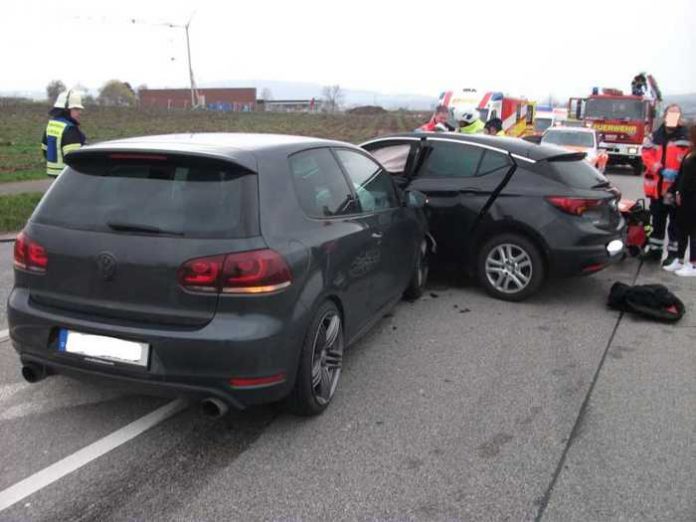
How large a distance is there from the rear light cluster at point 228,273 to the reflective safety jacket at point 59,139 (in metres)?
5.77

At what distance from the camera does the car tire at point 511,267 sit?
594 cm

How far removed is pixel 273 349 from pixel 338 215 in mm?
1093

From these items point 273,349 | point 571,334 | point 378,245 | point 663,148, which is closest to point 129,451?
point 273,349

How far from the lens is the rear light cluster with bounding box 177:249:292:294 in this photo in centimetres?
300

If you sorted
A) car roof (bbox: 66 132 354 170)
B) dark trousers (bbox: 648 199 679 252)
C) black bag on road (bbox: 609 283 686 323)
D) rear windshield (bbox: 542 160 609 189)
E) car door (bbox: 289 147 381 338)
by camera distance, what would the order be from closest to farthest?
car roof (bbox: 66 132 354 170) < car door (bbox: 289 147 381 338) < black bag on road (bbox: 609 283 686 323) < rear windshield (bbox: 542 160 609 189) < dark trousers (bbox: 648 199 679 252)

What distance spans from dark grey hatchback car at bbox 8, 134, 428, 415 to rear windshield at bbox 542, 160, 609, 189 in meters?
3.19

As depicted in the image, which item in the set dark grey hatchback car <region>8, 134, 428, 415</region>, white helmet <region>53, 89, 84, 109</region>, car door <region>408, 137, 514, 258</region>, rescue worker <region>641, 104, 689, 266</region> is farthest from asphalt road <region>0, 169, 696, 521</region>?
white helmet <region>53, 89, 84, 109</region>

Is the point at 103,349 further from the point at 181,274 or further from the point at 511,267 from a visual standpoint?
the point at 511,267

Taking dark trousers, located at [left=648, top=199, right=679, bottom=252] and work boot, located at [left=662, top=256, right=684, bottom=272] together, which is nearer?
work boot, located at [left=662, top=256, right=684, bottom=272]

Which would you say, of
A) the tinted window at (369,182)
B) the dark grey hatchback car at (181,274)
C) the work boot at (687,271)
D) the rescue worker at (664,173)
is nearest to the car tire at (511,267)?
the tinted window at (369,182)

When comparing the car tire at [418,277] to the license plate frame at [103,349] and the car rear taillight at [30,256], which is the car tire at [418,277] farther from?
the car rear taillight at [30,256]

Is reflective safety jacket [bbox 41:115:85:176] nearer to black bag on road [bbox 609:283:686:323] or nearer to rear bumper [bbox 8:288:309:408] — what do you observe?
rear bumper [bbox 8:288:309:408]

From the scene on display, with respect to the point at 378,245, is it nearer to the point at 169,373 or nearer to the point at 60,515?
the point at 169,373

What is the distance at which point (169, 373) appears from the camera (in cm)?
305
